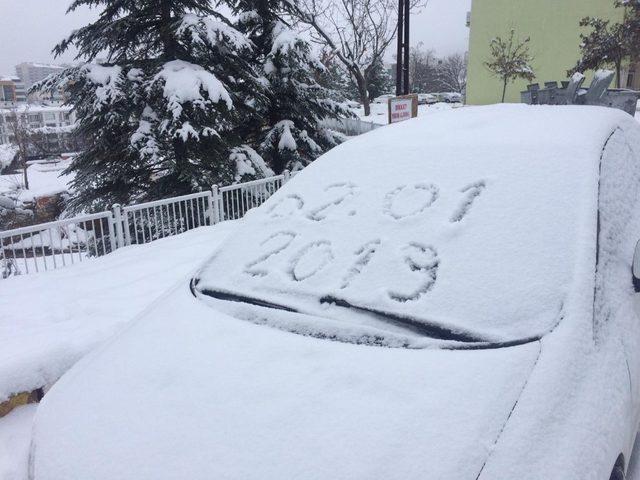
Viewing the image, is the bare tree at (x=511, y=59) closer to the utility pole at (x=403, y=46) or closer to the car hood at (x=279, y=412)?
the utility pole at (x=403, y=46)

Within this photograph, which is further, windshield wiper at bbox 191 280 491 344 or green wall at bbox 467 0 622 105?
green wall at bbox 467 0 622 105

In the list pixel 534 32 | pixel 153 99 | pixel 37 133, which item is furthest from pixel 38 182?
pixel 534 32

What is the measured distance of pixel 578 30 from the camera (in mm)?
25281

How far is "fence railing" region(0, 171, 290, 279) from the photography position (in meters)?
5.49

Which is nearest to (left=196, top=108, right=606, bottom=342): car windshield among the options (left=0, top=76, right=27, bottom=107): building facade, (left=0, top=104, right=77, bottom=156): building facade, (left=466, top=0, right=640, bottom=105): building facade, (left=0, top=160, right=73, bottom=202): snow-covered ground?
(left=466, top=0, right=640, bottom=105): building facade

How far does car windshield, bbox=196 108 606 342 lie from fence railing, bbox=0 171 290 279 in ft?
13.2

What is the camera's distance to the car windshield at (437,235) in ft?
5.57

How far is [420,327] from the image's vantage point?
5.65ft

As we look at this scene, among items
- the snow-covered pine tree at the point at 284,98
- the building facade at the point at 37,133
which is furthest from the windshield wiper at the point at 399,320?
the building facade at the point at 37,133

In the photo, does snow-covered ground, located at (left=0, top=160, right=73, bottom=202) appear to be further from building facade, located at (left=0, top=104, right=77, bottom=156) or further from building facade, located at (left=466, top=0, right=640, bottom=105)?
building facade, located at (left=466, top=0, right=640, bottom=105)

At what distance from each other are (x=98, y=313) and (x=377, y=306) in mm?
2940

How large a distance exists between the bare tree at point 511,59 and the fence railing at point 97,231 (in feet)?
72.5

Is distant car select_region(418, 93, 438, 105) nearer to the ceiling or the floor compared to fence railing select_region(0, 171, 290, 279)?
nearer to the ceiling

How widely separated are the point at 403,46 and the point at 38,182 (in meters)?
44.2
